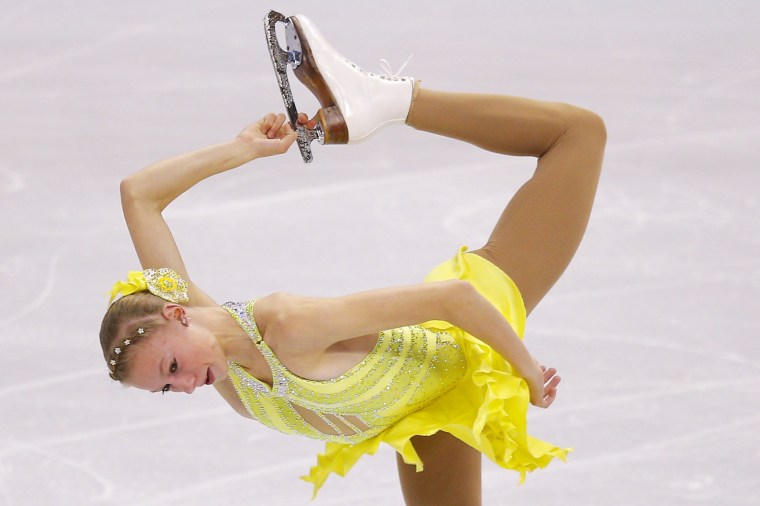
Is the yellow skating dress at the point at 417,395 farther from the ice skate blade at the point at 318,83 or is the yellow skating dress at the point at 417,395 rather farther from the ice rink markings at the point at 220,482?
the ice rink markings at the point at 220,482

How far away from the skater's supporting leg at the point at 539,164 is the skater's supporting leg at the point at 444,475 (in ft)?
1.40

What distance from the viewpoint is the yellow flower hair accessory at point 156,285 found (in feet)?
8.76

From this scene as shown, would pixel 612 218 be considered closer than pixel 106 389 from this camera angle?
No

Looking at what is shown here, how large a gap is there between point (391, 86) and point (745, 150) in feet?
11.0

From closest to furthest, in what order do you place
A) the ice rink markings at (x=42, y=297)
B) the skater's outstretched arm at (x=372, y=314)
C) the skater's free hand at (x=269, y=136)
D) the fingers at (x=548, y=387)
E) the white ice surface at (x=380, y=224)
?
the skater's outstretched arm at (x=372, y=314), the fingers at (x=548, y=387), the skater's free hand at (x=269, y=136), the white ice surface at (x=380, y=224), the ice rink markings at (x=42, y=297)

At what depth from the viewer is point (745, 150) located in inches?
235

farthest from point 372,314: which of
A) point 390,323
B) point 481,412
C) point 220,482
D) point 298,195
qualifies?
point 298,195

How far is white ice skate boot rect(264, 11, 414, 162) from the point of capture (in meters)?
3.08

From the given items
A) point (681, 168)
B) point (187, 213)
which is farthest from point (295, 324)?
point (681, 168)

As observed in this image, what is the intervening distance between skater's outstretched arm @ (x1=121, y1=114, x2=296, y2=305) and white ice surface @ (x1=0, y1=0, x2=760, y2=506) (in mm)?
1074

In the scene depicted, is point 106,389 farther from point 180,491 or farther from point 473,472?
point 473,472

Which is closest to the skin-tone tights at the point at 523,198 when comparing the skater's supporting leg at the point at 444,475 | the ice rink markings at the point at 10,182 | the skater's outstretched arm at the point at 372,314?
the skater's supporting leg at the point at 444,475

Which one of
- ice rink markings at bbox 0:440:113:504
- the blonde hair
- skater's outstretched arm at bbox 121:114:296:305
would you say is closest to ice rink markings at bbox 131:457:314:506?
ice rink markings at bbox 0:440:113:504

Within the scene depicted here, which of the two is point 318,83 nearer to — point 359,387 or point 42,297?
point 359,387
